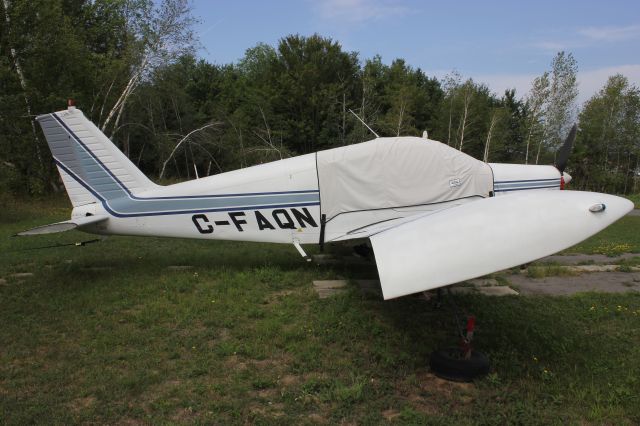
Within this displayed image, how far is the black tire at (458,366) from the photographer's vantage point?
13.0 ft

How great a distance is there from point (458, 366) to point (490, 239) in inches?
48.2

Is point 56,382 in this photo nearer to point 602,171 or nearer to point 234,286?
point 234,286

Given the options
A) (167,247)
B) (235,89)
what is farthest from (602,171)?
(167,247)

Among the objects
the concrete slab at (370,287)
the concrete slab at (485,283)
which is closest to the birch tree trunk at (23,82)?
the concrete slab at (370,287)

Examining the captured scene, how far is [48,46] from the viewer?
19906 millimetres

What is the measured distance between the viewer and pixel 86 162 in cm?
714

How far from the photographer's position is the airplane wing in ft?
11.1

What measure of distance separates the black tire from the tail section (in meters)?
5.33

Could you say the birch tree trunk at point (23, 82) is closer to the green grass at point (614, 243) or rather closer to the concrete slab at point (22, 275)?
the concrete slab at point (22, 275)

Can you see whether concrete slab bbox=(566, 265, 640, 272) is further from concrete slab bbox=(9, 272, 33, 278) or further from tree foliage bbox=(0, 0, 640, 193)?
tree foliage bbox=(0, 0, 640, 193)

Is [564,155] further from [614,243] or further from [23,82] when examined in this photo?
[23,82]

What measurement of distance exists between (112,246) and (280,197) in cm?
544

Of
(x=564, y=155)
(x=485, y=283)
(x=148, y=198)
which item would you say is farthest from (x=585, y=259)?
(x=148, y=198)

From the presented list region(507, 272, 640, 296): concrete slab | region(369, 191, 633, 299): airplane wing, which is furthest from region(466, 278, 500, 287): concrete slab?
region(369, 191, 633, 299): airplane wing
